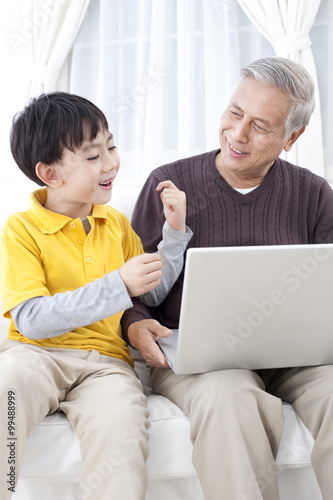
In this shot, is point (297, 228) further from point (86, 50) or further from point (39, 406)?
point (86, 50)

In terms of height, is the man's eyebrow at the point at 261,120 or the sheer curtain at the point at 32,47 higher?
the sheer curtain at the point at 32,47

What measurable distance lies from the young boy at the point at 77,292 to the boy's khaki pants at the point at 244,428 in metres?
0.12

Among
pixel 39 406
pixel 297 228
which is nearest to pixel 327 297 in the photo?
pixel 297 228

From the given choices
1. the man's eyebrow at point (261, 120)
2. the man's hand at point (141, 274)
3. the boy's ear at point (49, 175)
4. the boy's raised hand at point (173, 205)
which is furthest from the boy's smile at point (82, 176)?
the man's eyebrow at point (261, 120)

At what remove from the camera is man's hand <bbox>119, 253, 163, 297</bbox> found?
1.22 meters

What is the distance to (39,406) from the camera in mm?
1136

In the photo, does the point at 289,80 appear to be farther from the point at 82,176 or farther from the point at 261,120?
the point at 82,176

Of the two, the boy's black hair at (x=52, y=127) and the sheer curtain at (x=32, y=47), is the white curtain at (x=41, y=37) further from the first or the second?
the boy's black hair at (x=52, y=127)

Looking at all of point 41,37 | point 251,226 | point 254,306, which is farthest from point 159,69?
point 254,306

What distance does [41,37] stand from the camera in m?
2.61

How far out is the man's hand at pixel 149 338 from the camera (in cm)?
132

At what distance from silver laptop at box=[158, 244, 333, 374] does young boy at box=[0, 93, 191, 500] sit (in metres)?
0.18

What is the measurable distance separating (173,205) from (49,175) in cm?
33

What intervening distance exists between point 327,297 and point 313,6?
1.59 meters
